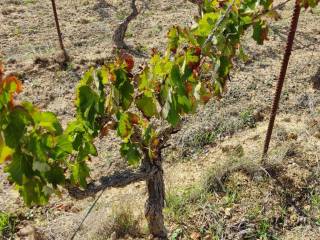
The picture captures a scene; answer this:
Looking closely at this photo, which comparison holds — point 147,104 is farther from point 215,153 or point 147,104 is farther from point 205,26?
point 215,153

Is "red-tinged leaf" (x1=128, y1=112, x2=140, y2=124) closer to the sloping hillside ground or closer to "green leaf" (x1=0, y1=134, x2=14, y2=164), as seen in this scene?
"green leaf" (x1=0, y1=134, x2=14, y2=164)

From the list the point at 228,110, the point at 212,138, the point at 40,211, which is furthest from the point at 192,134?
the point at 40,211

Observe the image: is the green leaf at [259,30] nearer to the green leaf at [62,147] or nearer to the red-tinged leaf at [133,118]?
the red-tinged leaf at [133,118]

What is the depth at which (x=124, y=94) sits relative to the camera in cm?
248

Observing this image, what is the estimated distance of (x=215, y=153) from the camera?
4.52 m

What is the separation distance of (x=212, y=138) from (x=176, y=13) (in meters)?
3.58

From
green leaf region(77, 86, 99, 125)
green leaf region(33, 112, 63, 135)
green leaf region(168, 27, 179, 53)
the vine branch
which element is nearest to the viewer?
green leaf region(33, 112, 63, 135)

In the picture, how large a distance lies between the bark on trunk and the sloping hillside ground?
0.25m

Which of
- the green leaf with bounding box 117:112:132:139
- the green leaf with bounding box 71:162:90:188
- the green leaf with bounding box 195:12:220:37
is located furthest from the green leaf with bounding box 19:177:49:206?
the green leaf with bounding box 195:12:220:37

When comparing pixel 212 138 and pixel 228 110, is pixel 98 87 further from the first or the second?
pixel 228 110

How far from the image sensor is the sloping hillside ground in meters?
3.68

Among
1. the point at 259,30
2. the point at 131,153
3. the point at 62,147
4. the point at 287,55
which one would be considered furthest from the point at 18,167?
the point at 287,55

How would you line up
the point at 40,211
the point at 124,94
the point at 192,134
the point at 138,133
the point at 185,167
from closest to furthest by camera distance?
the point at 124,94 < the point at 138,133 < the point at 40,211 < the point at 185,167 < the point at 192,134

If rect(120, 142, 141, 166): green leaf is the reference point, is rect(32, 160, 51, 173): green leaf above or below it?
above
